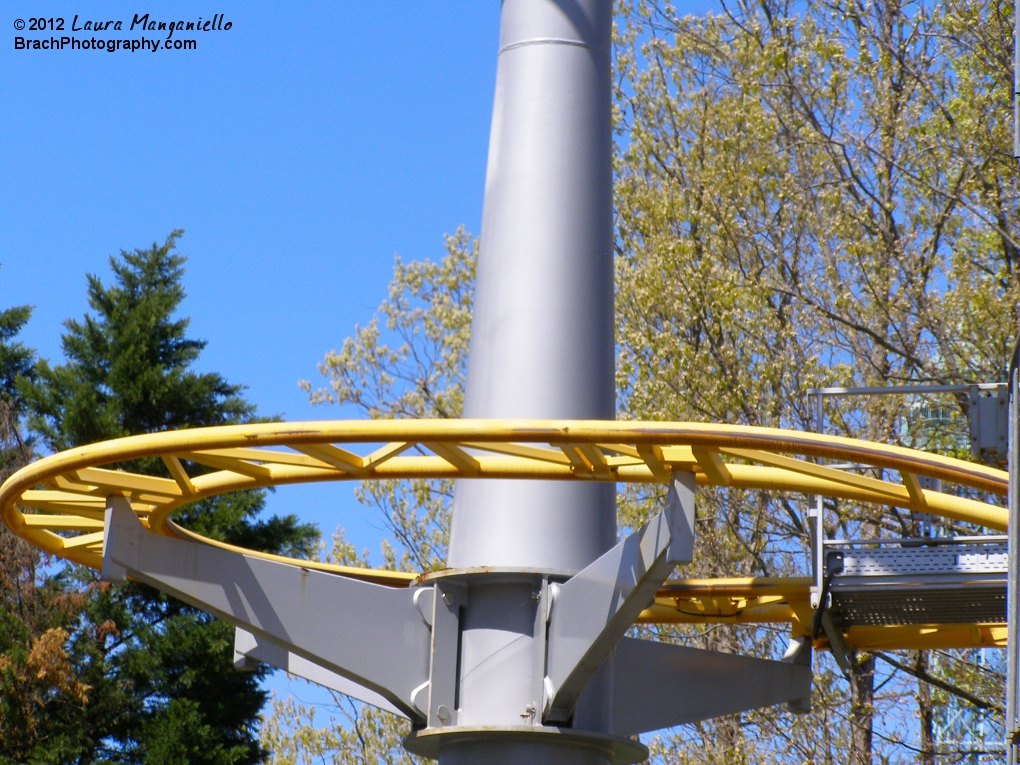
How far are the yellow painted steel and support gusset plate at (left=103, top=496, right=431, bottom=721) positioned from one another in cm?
42

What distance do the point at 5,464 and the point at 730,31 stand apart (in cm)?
1287

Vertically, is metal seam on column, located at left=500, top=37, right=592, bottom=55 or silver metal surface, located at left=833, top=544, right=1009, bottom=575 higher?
metal seam on column, located at left=500, top=37, right=592, bottom=55

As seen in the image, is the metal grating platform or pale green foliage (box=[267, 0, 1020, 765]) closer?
the metal grating platform

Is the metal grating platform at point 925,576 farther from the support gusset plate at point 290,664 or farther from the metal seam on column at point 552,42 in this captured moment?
the metal seam on column at point 552,42

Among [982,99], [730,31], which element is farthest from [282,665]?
[730,31]

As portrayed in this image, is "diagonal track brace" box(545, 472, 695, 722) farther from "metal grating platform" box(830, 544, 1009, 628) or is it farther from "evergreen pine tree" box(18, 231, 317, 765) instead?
"evergreen pine tree" box(18, 231, 317, 765)

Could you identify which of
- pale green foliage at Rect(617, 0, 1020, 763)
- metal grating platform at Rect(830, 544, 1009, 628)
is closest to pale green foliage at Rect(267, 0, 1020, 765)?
pale green foliage at Rect(617, 0, 1020, 763)

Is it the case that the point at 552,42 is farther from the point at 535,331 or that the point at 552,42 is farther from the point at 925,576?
the point at 925,576

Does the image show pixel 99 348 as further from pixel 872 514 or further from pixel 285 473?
pixel 285 473

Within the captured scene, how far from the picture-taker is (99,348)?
22.4m

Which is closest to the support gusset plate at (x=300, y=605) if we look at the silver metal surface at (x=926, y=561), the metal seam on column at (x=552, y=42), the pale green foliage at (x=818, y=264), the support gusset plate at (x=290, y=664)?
the support gusset plate at (x=290, y=664)

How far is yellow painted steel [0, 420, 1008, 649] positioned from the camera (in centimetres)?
650

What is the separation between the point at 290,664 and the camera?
9.59m

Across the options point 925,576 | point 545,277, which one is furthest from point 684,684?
point 545,277
